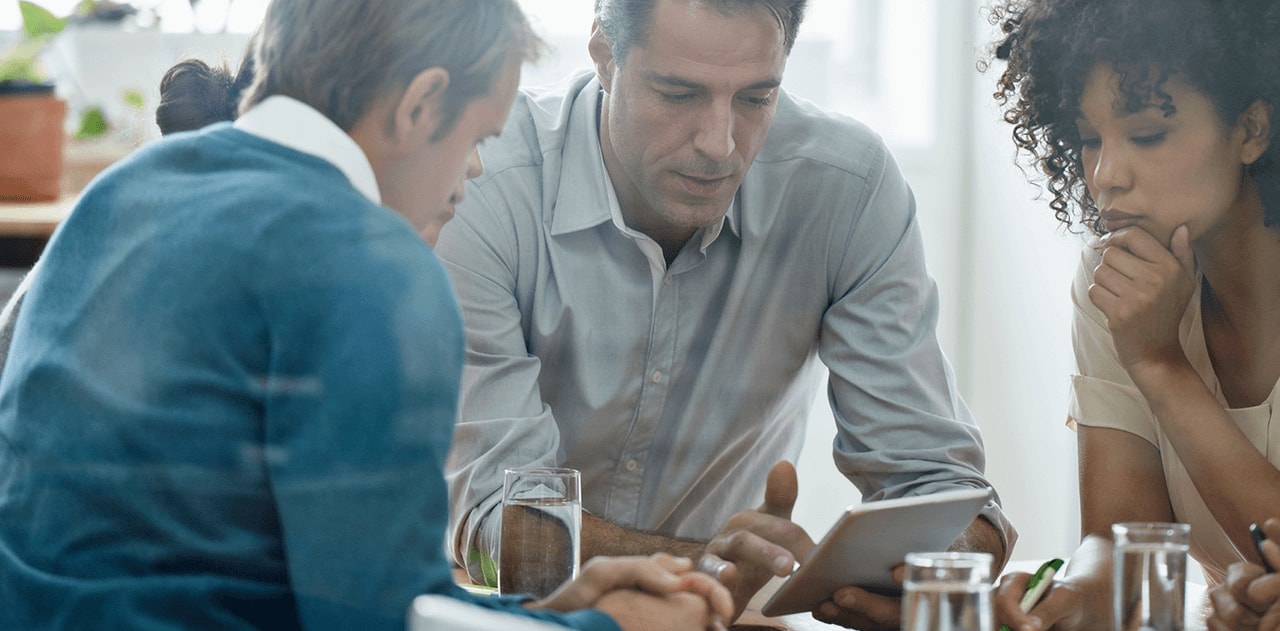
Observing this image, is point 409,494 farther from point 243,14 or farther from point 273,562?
point 243,14

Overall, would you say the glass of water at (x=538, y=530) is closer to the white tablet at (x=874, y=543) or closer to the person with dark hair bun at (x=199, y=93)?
the white tablet at (x=874, y=543)

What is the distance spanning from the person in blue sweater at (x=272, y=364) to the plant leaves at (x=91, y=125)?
24 centimetres

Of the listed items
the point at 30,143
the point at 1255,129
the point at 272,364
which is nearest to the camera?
the point at 272,364

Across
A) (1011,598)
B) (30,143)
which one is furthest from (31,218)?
(1011,598)

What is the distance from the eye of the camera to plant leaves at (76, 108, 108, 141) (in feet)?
3.16

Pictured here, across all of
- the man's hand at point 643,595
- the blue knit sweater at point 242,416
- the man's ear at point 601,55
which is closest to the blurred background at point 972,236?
the man's ear at point 601,55

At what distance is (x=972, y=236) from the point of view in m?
1.41

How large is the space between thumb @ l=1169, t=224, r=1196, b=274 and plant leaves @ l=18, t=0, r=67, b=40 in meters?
0.91

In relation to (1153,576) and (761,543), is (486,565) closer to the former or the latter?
(761,543)

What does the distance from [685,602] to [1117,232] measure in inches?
23.8

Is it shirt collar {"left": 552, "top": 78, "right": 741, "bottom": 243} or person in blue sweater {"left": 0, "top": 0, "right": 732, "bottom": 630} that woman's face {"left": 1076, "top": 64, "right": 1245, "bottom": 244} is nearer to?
shirt collar {"left": 552, "top": 78, "right": 741, "bottom": 243}

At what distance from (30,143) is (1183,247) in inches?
38.0

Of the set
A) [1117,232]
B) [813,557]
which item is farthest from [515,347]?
[1117,232]

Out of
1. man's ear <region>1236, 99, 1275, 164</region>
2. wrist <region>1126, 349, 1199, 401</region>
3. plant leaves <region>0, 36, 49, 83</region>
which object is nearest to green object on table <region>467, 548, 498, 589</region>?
plant leaves <region>0, 36, 49, 83</region>
